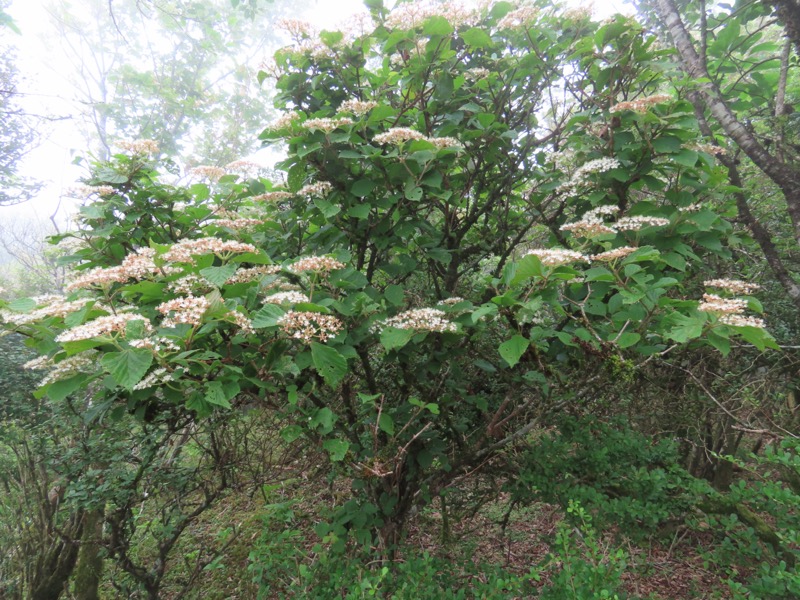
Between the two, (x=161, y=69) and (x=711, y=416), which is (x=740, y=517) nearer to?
(x=711, y=416)

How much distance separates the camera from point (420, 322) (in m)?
1.64

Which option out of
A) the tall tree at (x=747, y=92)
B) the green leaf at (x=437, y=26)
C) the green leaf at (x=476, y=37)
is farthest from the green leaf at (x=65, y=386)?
the tall tree at (x=747, y=92)

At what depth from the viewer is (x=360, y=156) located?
6.05 feet

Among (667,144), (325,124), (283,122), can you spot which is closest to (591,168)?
(667,144)

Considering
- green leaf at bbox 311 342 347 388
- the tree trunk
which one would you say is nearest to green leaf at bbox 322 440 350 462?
green leaf at bbox 311 342 347 388

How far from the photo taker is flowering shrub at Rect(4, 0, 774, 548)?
4.54 ft

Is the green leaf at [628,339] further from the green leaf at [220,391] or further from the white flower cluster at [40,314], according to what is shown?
the white flower cluster at [40,314]

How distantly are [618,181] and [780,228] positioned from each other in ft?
9.55

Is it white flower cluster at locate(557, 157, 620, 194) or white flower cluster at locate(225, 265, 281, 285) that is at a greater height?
white flower cluster at locate(557, 157, 620, 194)

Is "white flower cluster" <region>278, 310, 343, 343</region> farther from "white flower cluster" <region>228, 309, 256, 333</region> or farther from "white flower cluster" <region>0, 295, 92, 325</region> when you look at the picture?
"white flower cluster" <region>0, 295, 92, 325</region>

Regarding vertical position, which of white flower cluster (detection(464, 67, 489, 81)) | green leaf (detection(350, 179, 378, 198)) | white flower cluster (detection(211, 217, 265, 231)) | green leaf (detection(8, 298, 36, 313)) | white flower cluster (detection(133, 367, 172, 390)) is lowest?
white flower cluster (detection(133, 367, 172, 390))

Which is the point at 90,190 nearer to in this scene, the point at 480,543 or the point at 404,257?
the point at 404,257

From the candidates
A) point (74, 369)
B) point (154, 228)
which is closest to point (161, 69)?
point (154, 228)

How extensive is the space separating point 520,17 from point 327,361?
7.05 feet
